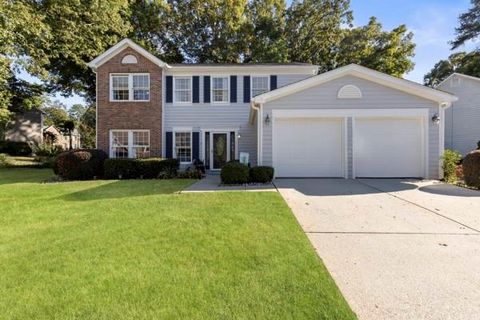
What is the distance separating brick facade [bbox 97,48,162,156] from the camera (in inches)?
632

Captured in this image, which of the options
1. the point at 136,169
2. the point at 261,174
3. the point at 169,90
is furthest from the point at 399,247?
the point at 169,90

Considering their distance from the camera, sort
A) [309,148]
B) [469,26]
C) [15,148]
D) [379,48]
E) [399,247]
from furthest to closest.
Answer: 1. [15,148]
2. [469,26]
3. [379,48]
4. [309,148]
5. [399,247]

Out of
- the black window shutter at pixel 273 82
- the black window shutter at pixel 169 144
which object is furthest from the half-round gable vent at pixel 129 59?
the black window shutter at pixel 273 82

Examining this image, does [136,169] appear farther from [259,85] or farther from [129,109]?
[259,85]

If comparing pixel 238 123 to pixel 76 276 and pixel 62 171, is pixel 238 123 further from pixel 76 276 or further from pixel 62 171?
pixel 76 276

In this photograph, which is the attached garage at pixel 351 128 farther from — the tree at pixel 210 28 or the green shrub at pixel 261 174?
the tree at pixel 210 28

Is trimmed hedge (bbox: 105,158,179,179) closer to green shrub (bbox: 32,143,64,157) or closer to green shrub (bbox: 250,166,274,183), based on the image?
green shrub (bbox: 250,166,274,183)

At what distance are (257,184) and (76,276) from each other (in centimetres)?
761

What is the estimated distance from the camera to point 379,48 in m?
24.3

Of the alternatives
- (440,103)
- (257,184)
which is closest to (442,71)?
(440,103)

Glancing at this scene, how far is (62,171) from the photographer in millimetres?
13195

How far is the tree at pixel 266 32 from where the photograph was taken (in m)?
22.2

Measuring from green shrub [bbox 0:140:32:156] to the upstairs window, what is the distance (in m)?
24.6

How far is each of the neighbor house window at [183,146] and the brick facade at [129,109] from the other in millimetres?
883
